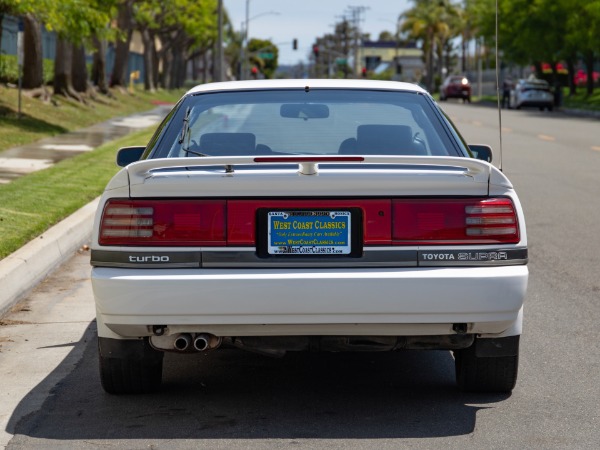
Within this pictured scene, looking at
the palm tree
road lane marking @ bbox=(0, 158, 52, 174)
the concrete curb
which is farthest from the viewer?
the palm tree

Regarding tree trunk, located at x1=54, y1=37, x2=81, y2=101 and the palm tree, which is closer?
tree trunk, located at x1=54, y1=37, x2=81, y2=101

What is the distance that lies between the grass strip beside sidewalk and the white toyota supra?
4225 millimetres

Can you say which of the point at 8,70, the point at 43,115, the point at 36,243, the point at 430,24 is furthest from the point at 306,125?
the point at 430,24

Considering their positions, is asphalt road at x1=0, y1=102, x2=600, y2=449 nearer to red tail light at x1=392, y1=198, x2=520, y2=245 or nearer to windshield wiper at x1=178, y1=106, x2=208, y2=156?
red tail light at x1=392, y1=198, x2=520, y2=245

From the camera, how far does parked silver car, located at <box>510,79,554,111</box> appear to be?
5778 cm

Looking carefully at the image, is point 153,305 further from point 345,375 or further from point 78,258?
point 78,258

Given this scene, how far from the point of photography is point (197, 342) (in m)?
5.45

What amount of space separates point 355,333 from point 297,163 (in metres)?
0.80

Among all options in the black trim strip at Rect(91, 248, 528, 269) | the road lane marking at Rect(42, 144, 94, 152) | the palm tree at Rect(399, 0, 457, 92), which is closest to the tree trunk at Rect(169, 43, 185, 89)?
the palm tree at Rect(399, 0, 457, 92)

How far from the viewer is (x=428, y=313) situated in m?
5.24

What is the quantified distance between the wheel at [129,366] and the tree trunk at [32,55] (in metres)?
26.1

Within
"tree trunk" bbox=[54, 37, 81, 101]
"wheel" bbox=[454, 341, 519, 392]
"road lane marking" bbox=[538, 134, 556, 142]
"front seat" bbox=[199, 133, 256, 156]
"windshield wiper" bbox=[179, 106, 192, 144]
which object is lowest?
"wheel" bbox=[454, 341, 519, 392]

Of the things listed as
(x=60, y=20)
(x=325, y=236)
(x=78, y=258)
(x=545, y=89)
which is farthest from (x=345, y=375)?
(x=545, y=89)

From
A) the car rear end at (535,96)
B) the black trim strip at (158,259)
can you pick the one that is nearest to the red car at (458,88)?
the car rear end at (535,96)
